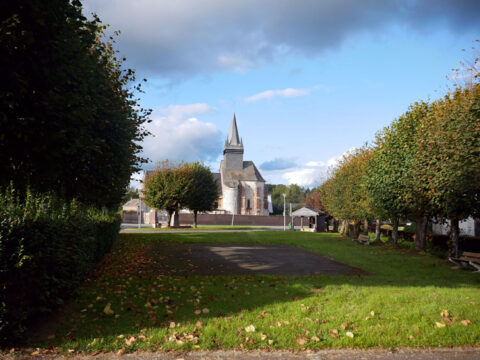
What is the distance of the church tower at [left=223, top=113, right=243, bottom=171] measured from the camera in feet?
319

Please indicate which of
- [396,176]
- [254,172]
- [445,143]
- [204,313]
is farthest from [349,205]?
[254,172]

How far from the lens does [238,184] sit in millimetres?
95312

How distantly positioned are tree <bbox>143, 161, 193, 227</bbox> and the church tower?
50.4 m

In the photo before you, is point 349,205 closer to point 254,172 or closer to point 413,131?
point 413,131

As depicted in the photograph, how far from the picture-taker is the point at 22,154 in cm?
927

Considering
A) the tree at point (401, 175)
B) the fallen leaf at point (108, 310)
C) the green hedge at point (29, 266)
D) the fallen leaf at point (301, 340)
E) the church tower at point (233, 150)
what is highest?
the church tower at point (233, 150)

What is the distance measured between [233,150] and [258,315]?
300 feet

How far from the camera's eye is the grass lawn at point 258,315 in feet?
18.4

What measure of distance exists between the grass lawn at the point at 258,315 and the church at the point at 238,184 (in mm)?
83901

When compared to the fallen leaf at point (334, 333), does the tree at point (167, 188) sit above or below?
above

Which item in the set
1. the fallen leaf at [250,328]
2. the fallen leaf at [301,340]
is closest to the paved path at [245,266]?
the fallen leaf at [250,328]

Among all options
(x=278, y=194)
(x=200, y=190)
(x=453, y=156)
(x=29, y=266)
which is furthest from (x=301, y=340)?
(x=278, y=194)

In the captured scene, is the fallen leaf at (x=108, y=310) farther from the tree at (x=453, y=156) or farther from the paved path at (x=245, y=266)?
the tree at (x=453, y=156)

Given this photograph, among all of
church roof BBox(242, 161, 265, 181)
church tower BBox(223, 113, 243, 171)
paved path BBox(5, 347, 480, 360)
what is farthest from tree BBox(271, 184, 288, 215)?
paved path BBox(5, 347, 480, 360)
